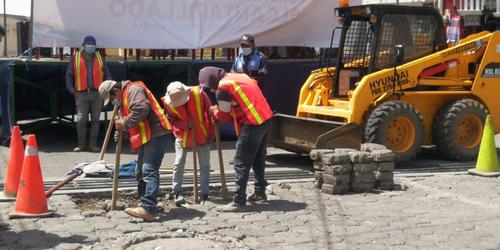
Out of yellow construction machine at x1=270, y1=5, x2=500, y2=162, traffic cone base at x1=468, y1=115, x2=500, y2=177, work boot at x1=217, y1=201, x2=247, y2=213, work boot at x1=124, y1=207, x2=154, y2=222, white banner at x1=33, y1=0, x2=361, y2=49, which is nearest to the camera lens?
work boot at x1=124, y1=207, x2=154, y2=222

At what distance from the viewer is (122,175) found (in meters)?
8.41

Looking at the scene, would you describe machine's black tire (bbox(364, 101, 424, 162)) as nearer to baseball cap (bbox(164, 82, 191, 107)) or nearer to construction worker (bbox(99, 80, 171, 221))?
baseball cap (bbox(164, 82, 191, 107))

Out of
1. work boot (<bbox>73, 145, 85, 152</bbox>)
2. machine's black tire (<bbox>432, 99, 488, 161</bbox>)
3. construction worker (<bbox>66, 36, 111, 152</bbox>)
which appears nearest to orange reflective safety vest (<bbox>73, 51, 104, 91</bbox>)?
construction worker (<bbox>66, 36, 111, 152</bbox>)

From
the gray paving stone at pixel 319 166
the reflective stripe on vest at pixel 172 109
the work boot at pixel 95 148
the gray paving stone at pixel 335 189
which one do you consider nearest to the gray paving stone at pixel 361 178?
the gray paving stone at pixel 335 189

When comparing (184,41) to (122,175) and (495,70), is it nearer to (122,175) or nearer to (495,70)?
(122,175)

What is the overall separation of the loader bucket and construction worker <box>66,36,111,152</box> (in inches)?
122

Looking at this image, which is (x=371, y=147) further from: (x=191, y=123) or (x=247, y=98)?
(x=191, y=123)

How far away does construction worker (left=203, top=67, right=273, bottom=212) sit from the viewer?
6.81 meters

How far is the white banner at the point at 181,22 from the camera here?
11367 millimetres

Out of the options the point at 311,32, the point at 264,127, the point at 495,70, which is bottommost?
the point at 264,127

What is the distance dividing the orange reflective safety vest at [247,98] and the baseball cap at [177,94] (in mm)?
393

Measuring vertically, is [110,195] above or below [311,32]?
below

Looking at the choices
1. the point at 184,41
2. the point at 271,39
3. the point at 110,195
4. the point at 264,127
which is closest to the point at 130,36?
the point at 184,41

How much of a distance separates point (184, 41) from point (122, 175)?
4430 millimetres
